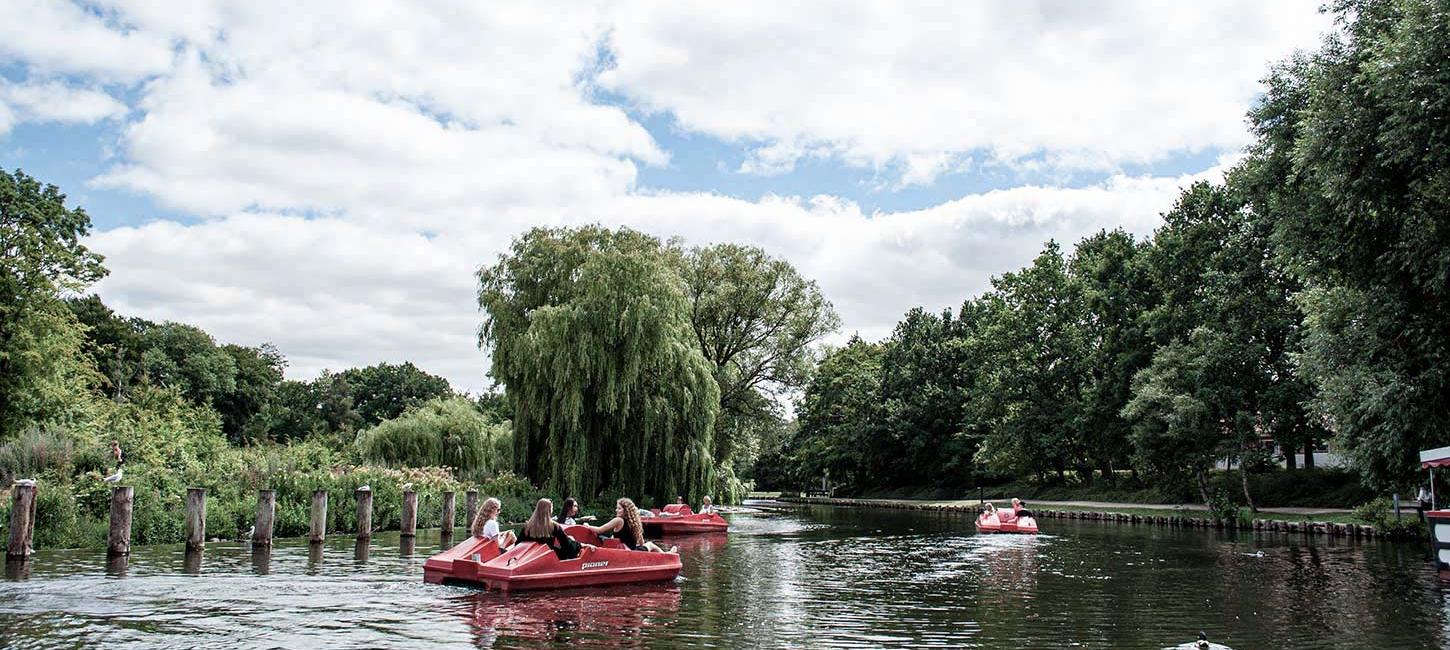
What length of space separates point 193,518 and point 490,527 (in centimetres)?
668

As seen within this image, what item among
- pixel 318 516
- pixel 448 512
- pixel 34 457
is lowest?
pixel 448 512

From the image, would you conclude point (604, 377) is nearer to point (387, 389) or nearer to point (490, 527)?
point (490, 527)

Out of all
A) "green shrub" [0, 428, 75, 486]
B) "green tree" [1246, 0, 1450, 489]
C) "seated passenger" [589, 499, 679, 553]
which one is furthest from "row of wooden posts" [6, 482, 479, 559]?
"green tree" [1246, 0, 1450, 489]

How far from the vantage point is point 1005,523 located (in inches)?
1298

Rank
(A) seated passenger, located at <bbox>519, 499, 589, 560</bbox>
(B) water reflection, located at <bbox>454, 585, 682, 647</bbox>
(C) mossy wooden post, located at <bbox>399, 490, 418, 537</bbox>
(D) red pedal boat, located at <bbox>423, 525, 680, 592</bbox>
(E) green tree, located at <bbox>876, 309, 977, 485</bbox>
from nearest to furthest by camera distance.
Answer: (B) water reflection, located at <bbox>454, 585, 682, 647</bbox> < (D) red pedal boat, located at <bbox>423, 525, 680, 592</bbox> < (A) seated passenger, located at <bbox>519, 499, 589, 560</bbox> < (C) mossy wooden post, located at <bbox>399, 490, 418, 537</bbox> < (E) green tree, located at <bbox>876, 309, 977, 485</bbox>

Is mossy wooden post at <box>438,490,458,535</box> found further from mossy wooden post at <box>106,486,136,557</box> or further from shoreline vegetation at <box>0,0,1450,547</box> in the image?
mossy wooden post at <box>106,486,136,557</box>

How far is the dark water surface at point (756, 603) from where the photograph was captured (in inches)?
450

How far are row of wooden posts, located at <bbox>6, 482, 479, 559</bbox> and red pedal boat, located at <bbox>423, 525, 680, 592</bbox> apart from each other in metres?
6.01

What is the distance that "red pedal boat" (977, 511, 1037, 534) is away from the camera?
3244 centimetres

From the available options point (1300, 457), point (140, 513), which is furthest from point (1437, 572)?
point (1300, 457)

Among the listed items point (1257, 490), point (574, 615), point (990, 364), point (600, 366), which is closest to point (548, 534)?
point (574, 615)

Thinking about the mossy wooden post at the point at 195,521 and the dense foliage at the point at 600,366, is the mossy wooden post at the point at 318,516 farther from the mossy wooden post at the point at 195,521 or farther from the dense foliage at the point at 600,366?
the dense foliage at the point at 600,366

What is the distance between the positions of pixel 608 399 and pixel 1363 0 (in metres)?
21.1

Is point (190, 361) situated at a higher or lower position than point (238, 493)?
higher
